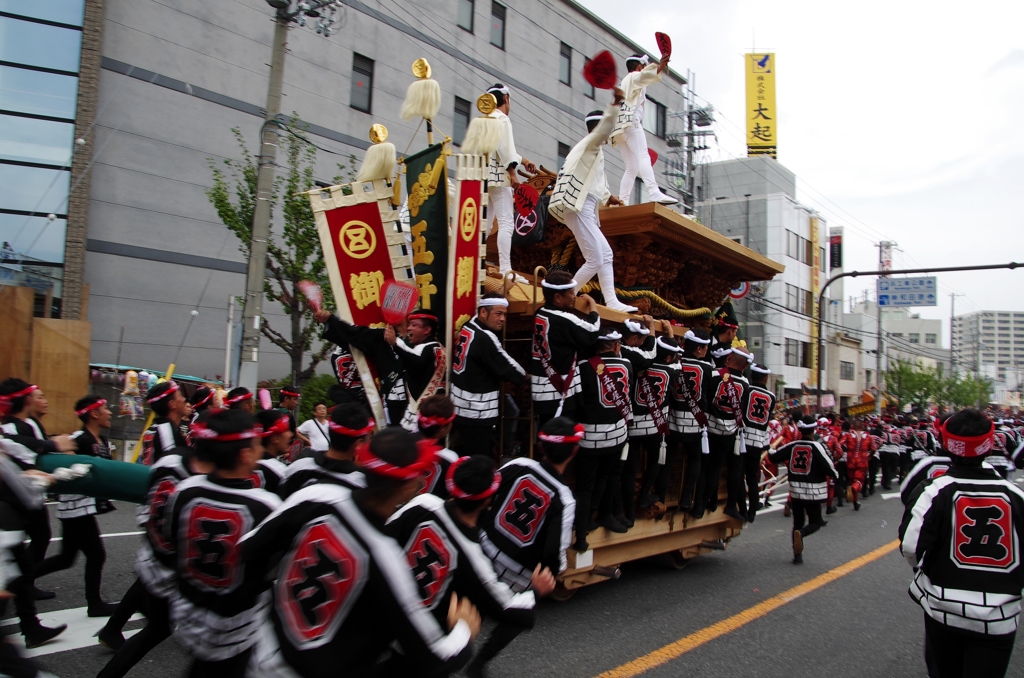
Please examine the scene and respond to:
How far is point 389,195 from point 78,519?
11.6 ft

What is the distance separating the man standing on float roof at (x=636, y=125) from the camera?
8.27m

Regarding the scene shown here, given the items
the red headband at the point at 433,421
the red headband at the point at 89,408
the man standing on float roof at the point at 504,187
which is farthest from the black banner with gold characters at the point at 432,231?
the red headband at the point at 89,408

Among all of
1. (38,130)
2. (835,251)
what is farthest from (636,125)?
(835,251)

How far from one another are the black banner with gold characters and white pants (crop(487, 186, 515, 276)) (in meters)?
1.60

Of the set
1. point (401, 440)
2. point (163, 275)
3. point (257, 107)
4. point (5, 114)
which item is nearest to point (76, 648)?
point (401, 440)

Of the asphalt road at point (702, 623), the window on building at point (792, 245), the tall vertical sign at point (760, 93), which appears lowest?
the asphalt road at point (702, 623)

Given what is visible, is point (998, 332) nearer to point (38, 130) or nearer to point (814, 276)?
point (814, 276)

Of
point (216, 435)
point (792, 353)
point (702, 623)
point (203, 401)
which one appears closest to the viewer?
point (216, 435)

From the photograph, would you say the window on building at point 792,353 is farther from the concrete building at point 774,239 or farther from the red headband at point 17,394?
the red headband at point 17,394

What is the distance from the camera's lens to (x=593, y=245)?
25.1ft

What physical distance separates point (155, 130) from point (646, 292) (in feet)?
45.9

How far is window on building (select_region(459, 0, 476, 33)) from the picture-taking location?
933 inches

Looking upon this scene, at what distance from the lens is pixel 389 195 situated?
662cm

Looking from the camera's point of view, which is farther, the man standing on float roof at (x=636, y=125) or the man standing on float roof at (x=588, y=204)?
the man standing on float roof at (x=636, y=125)
